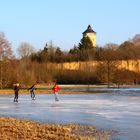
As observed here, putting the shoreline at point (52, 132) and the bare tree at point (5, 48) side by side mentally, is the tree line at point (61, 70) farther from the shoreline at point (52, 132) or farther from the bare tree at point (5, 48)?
the shoreline at point (52, 132)

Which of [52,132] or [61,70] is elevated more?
[61,70]

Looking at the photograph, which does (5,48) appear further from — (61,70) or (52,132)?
(52,132)

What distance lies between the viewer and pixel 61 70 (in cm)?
9275

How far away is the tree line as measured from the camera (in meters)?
62.7

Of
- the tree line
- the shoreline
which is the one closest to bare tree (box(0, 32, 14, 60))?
the tree line

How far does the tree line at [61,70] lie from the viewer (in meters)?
62.7

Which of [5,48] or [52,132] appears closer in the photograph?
[52,132]

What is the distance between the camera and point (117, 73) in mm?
81375

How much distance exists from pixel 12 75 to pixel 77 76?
1129 inches

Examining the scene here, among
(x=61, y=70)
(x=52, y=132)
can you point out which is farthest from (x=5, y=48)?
(x=52, y=132)

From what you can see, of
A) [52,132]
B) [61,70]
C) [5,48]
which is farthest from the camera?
[61,70]

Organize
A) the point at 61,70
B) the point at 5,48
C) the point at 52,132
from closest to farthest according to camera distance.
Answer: the point at 52,132 → the point at 5,48 → the point at 61,70

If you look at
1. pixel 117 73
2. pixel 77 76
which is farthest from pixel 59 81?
pixel 117 73

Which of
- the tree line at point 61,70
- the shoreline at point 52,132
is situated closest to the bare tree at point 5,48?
the tree line at point 61,70
